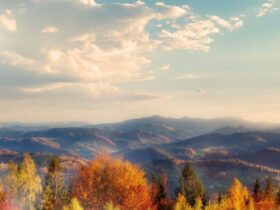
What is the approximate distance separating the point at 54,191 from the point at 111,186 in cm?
1605

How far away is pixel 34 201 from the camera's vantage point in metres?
114

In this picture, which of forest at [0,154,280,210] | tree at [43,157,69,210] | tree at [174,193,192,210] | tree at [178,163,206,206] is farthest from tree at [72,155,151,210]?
tree at [178,163,206,206]

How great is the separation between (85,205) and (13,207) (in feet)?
81.1

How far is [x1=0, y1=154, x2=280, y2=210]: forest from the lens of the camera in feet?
317

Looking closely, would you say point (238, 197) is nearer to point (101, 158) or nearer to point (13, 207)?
point (101, 158)

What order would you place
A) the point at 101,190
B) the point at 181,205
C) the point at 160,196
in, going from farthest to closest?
the point at 160,196 → the point at 181,205 → the point at 101,190

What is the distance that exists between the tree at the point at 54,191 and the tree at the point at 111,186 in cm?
464

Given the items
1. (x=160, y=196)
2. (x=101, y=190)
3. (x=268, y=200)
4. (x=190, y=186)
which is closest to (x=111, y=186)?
(x=101, y=190)

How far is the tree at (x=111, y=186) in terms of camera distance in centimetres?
9617

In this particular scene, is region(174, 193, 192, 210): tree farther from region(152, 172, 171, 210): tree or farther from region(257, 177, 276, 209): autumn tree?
region(257, 177, 276, 209): autumn tree

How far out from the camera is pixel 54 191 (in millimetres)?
103875

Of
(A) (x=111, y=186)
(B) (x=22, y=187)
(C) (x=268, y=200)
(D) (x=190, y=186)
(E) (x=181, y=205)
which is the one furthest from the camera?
(C) (x=268, y=200)

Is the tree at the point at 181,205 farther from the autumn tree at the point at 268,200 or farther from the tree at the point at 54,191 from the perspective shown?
the autumn tree at the point at 268,200

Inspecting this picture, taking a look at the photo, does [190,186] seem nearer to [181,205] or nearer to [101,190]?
[181,205]
